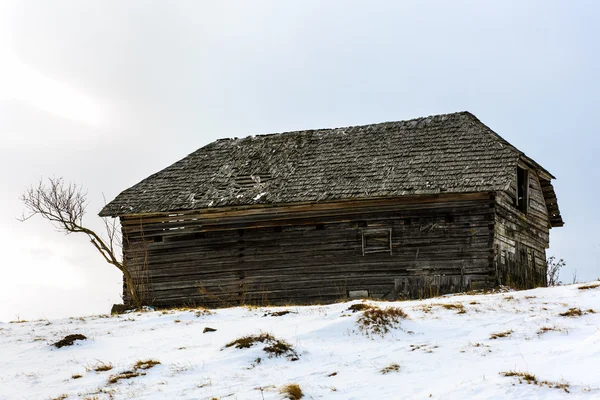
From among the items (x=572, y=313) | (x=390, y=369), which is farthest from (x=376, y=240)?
(x=390, y=369)

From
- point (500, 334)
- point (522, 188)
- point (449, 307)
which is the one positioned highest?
point (522, 188)

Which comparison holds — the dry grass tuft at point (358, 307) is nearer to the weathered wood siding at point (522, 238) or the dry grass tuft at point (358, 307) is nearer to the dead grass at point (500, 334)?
the dead grass at point (500, 334)

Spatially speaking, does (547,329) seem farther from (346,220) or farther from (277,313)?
(346,220)

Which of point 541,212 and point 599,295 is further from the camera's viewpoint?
point 541,212

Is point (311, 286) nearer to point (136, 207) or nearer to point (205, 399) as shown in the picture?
point (136, 207)

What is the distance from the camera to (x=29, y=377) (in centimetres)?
1108

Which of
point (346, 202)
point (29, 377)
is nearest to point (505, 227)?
point (346, 202)

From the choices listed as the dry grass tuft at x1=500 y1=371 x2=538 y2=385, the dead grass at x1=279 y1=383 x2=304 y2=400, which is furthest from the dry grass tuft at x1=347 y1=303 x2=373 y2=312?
the dry grass tuft at x1=500 y1=371 x2=538 y2=385

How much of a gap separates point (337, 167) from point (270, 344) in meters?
12.4

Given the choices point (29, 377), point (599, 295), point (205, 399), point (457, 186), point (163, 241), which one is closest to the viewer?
point (205, 399)

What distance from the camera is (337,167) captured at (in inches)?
896

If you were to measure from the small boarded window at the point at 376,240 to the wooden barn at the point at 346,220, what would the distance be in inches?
1.2

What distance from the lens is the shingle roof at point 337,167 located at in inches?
808

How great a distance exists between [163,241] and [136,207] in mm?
1430
